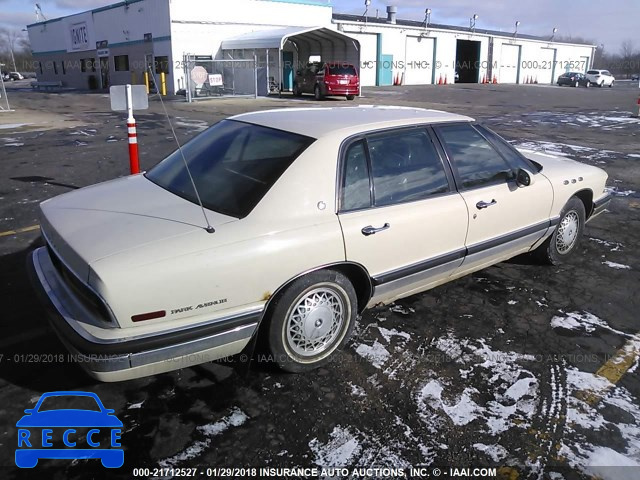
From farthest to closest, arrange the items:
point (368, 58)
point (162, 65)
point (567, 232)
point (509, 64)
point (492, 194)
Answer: point (509, 64), point (368, 58), point (162, 65), point (567, 232), point (492, 194)

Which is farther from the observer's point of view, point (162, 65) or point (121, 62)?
point (121, 62)

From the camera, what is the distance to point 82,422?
2.69 meters

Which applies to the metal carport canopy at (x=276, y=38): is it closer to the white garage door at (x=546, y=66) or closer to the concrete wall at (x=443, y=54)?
the concrete wall at (x=443, y=54)

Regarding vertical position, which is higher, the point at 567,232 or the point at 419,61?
the point at 419,61

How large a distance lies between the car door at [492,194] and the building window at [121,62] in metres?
33.5

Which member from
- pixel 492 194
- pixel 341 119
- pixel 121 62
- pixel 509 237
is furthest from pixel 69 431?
pixel 121 62

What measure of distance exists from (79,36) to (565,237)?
137ft

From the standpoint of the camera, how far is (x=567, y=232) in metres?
4.84

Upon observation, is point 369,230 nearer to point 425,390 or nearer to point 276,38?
point 425,390

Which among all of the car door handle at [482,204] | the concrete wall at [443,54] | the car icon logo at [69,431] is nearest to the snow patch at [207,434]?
the car icon logo at [69,431]

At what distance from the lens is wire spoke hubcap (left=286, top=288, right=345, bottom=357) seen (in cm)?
300

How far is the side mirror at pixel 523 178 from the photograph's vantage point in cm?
399

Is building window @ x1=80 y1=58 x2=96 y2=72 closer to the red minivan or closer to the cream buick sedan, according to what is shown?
the red minivan

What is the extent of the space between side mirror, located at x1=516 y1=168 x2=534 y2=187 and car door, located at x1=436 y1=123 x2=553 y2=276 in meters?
0.03
